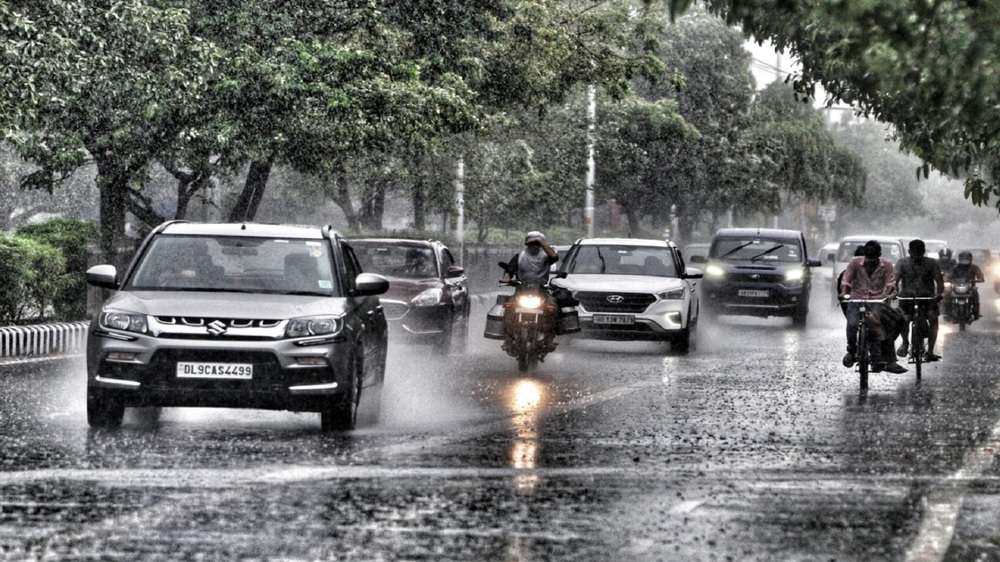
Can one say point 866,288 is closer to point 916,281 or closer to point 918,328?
point 918,328

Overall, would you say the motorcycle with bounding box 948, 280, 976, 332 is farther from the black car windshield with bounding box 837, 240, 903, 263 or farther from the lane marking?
the lane marking

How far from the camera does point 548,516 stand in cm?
926

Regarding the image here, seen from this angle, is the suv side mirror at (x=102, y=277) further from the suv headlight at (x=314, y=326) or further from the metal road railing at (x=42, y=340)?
the metal road railing at (x=42, y=340)

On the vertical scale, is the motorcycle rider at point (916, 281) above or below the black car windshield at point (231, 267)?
below

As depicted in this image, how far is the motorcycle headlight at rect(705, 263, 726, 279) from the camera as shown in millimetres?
33656

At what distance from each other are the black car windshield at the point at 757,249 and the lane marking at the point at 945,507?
2071 cm

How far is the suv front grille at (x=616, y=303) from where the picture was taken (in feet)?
80.2

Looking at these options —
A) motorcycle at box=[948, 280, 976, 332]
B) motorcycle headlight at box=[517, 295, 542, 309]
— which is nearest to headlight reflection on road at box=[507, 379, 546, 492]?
motorcycle headlight at box=[517, 295, 542, 309]

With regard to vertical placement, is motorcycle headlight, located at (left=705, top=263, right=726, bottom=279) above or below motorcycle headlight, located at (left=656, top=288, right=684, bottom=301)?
below

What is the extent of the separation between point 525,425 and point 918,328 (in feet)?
27.2

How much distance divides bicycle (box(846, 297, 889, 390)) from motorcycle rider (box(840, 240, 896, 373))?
35 millimetres

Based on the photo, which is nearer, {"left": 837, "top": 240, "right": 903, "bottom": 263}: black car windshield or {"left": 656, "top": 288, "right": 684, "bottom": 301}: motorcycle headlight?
{"left": 656, "top": 288, "right": 684, "bottom": 301}: motorcycle headlight

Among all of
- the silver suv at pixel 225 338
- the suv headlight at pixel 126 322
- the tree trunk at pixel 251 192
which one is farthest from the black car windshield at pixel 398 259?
the suv headlight at pixel 126 322

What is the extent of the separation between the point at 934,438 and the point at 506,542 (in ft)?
20.5
